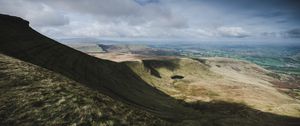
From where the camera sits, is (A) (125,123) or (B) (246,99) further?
(B) (246,99)

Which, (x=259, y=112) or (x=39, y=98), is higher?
(x=39, y=98)

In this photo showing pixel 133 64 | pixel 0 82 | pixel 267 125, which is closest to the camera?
pixel 0 82

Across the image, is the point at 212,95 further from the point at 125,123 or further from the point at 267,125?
the point at 125,123

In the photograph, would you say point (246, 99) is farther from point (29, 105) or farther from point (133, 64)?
point (29, 105)

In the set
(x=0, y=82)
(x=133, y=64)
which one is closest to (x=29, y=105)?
(x=0, y=82)

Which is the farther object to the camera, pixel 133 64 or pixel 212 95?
pixel 133 64

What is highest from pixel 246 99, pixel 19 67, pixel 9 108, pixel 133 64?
pixel 19 67

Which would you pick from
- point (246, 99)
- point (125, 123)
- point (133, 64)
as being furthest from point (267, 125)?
point (133, 64)

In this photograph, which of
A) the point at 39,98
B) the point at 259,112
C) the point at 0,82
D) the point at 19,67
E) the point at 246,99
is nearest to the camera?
the point at 39,98

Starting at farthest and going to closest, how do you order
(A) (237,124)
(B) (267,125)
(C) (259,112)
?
(C) (259,112)
(B) (267,125)
(A) (237,124)
